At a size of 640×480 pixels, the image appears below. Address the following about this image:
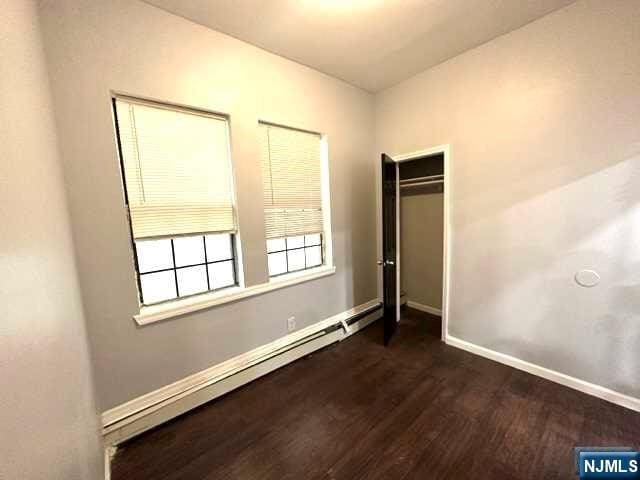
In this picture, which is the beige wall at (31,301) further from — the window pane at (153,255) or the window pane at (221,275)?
the window pane at (221,275)

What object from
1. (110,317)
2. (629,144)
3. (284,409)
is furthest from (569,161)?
(110,317)

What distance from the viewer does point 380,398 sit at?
6.50ft

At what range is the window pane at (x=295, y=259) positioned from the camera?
104 inches

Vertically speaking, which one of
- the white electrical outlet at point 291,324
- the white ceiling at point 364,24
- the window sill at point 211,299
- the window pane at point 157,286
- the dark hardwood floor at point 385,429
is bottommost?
the dark hardwood floor at point 385,429

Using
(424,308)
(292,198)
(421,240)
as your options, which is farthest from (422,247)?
(292,198)

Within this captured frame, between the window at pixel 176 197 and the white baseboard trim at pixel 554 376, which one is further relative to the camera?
the white baseboard trim at pixel 554 376

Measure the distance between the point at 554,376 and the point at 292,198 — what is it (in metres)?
2.80

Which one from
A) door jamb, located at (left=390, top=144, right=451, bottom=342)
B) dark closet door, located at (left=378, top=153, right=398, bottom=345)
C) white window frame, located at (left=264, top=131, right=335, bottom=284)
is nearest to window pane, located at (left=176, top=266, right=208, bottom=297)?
white window frame, located at (left=264, top=131, right=335, bottom=284)

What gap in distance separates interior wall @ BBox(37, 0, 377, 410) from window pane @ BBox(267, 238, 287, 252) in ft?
0.60

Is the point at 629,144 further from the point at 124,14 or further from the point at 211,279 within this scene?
the point at 124,14

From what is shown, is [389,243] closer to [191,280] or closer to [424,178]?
[424,178]

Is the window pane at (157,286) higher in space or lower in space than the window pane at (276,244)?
lower

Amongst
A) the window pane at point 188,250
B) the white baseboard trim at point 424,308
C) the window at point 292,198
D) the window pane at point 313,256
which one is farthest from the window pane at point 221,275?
the white baseboard trim at point 424,308

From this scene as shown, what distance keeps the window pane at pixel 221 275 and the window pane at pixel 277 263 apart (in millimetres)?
402
